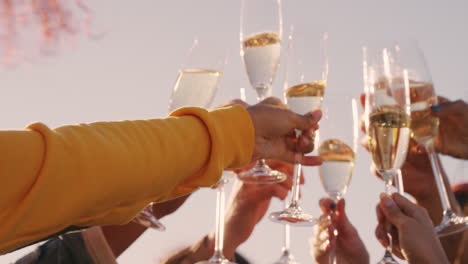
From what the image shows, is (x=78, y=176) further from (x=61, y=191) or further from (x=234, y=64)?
(x=234, y=64)

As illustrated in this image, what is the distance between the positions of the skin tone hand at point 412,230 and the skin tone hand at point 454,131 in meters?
0.62

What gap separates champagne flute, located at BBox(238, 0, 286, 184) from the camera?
1409 mm

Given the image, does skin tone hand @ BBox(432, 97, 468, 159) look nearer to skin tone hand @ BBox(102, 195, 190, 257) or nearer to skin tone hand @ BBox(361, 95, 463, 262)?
skin tone hand @ BBox(361, 95, 463, 262)

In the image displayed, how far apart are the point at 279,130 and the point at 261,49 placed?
15.9 inches

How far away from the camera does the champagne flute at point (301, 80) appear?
124 cm

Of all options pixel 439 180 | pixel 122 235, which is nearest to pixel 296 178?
pixel 439 180

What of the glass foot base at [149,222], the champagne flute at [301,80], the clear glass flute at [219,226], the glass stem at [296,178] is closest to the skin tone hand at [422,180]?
the champagne flute at [301,80]

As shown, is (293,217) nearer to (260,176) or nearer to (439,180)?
(260,176)

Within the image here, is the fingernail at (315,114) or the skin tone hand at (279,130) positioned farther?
the fingernail at (315,114)

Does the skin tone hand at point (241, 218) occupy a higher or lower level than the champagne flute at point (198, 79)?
lower

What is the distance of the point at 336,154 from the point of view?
1535 millimetres

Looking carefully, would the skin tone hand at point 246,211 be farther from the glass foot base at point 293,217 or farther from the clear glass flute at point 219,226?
the glass foot base at point 293,217

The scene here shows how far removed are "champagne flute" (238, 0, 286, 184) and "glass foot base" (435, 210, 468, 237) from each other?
0.45 metres

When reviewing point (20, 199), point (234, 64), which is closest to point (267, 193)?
point (234, 64)
